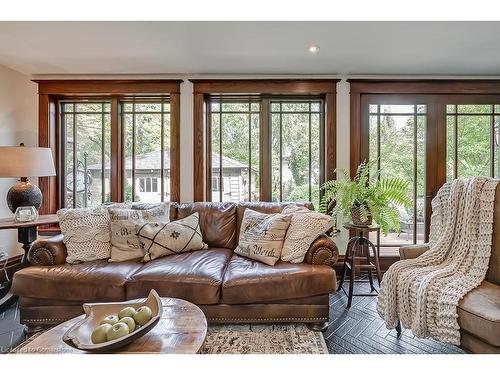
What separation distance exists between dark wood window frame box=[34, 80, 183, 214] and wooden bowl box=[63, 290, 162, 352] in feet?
6.55

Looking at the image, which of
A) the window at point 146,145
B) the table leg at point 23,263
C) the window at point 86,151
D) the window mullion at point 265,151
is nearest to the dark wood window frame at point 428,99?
the window mullion at point 265,151

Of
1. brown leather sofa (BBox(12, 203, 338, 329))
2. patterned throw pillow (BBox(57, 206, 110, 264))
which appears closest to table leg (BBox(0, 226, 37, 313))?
patterned throw pillow (BBox(57, 206, 110, 264))

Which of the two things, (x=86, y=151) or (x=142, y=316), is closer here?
(x=142, y=316)

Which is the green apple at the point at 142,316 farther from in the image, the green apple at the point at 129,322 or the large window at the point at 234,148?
the large window at the point at 234,148

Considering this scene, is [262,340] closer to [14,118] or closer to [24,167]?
[24,167]

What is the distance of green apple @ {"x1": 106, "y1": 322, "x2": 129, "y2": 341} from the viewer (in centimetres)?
121

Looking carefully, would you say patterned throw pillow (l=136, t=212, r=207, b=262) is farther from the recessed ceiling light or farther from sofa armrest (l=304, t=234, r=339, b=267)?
the recessed ceiling light

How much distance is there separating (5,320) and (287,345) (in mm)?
2265

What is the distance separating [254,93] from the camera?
3.40 metres

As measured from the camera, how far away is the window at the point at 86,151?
356cm

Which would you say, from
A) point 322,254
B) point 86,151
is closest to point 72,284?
point 322,254

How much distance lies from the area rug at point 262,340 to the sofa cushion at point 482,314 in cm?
83

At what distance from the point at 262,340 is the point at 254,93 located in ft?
8.40
